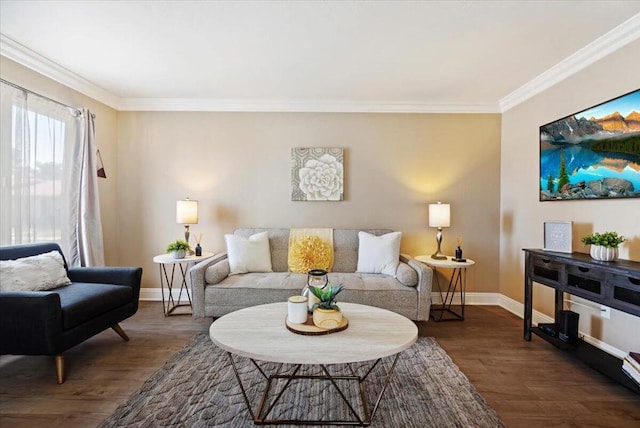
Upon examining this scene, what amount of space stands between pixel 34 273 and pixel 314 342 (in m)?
2.27

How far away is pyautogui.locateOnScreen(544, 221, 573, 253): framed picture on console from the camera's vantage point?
8.44 ft

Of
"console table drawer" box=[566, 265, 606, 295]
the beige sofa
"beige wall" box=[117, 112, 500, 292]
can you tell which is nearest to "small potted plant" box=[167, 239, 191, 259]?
the beige sofa

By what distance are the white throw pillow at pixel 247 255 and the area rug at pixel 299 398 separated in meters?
1.01

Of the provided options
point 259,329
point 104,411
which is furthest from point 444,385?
point 104,411

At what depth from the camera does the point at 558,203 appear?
2.94 metres

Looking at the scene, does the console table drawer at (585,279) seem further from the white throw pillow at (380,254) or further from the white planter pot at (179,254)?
the white planter pot at (179,254)

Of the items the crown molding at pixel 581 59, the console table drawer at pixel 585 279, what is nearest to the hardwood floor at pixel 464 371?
the console table drawer at pixel 585 279

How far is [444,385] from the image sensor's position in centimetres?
208

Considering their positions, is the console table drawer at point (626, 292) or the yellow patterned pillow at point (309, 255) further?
the yellow patterned pillow at point (309, 255)

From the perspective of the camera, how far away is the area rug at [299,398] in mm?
1735

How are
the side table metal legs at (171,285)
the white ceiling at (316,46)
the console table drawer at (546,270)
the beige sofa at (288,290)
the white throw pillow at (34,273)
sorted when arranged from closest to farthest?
the white ceiling at (316,46), the white throw pillow at (34,273), the console table drawer at (546,270), the beige sofa at (288,290), the side table metal legs at (171,285)

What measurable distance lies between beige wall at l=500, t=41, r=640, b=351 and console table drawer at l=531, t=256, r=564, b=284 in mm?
380

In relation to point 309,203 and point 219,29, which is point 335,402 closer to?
point 309,203

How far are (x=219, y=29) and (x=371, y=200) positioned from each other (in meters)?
2.39
